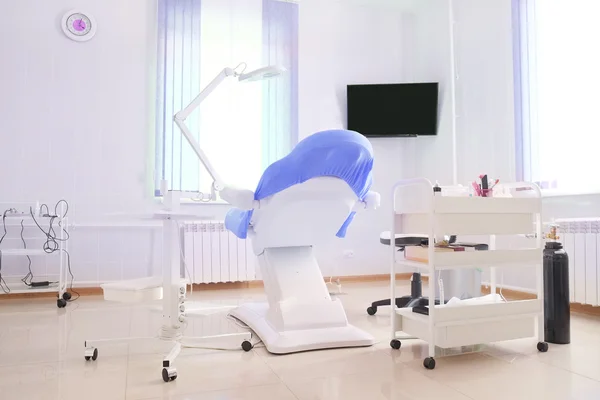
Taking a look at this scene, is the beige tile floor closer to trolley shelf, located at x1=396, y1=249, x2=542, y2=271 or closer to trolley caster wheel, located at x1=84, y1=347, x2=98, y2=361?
trolley caster wheel, located at x1=84, y1=347, x2=98, y2=361

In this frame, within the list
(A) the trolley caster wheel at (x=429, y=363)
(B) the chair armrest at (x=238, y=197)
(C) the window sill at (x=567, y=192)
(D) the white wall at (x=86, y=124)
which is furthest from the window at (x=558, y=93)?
(D) the white wall at (x=86, y=124)

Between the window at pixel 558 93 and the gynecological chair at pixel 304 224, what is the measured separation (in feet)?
5.86

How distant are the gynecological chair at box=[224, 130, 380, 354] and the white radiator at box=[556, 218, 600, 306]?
1.55 m

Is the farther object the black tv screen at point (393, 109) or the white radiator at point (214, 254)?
the black tv screen at point (393, 109)

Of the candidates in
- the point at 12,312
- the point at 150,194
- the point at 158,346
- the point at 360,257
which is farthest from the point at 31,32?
the point at 360,257

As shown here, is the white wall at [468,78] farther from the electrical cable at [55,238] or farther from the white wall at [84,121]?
the electrical cable at [55,238]

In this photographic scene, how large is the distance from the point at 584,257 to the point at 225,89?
3.22 meters

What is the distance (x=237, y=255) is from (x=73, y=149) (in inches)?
66.5

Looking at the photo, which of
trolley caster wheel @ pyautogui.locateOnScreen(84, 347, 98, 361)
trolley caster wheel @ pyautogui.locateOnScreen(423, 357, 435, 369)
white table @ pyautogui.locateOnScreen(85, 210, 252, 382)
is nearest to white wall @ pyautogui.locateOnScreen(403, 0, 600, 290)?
trolley caster wheel @ pyautogui.locateOnScreen(423, 357, 435, 369)

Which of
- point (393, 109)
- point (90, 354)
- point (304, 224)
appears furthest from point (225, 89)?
point (90, 354)

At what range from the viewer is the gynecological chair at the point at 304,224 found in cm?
211

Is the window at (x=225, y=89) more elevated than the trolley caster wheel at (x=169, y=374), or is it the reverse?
the window at (x=225, y=89)

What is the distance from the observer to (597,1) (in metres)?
3.15

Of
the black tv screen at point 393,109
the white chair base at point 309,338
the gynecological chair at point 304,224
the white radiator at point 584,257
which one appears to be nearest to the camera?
the gynecological chair at point 304,224
